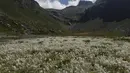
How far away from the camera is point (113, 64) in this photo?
15953mm

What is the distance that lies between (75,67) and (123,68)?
278 centimetres

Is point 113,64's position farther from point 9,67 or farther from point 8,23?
point 8,23

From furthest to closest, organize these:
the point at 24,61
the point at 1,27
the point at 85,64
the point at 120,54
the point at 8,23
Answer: the point at 8,23 → the point at 1,27 → the point at 120,54 → the point at 24,61 → the point at 85,64

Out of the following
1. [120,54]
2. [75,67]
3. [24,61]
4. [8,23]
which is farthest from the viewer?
[8,23]

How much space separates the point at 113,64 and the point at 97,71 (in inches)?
87.0

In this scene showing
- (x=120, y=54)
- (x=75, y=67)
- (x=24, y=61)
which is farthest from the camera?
(x=120, y=54)

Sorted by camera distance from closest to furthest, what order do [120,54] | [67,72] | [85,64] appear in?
[67,72] < [85,64] < [120,54]

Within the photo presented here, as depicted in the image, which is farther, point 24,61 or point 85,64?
point 24,61

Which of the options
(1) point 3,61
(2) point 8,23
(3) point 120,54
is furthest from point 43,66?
(2) point 8,23

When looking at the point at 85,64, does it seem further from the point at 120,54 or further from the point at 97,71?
the point at 120,54

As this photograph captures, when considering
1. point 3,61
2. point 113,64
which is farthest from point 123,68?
point 3,61

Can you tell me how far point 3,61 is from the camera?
55.9ft

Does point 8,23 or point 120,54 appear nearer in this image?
point 120,54

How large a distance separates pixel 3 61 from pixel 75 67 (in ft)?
16.6
